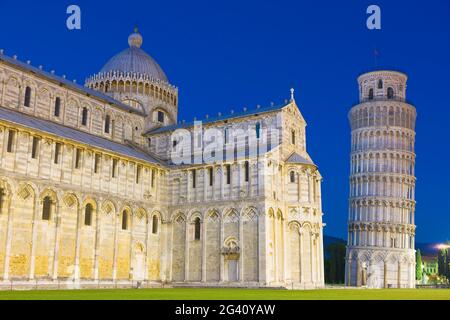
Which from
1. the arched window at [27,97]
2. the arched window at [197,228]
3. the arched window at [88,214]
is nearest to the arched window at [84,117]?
the arched window at [27,97]

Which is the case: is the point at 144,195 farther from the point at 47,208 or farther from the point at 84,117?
the point at 47,208

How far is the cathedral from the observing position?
38.2m

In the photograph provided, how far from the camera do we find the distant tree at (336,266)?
9094 centimetres

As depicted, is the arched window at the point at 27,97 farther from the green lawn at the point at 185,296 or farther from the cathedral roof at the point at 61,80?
the green lawn at the point at 185,296

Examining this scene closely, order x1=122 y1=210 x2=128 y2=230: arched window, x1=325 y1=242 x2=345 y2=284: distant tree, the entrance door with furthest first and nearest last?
x1=325 y1=242 x2=345 y2=284: distant tree < x1=122 y1=210 x2=128 y2=230: arched window < the entrance door

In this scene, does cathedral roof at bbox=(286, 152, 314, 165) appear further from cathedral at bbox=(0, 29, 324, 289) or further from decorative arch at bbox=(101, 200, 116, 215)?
decorative arch at bbox=(101, 200, 116, 215)

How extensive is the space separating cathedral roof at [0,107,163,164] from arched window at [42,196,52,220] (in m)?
4.69

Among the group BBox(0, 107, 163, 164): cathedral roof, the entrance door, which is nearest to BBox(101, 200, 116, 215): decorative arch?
BBox(0, 107, 163, 164): cathedral roof

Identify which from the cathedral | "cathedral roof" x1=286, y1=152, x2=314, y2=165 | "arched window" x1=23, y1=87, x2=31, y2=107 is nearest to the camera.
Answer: the cathedral

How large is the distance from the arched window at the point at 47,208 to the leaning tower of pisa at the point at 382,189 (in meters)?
52.6

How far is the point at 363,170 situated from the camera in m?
83.8

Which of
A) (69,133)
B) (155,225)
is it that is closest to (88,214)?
(69,133)

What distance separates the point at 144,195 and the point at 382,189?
4639 centimetres

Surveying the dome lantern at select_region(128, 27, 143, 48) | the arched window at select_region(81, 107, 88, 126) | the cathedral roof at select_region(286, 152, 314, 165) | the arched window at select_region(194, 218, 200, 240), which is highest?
the dome lantern at select_region(128, 27, 143, 48)
